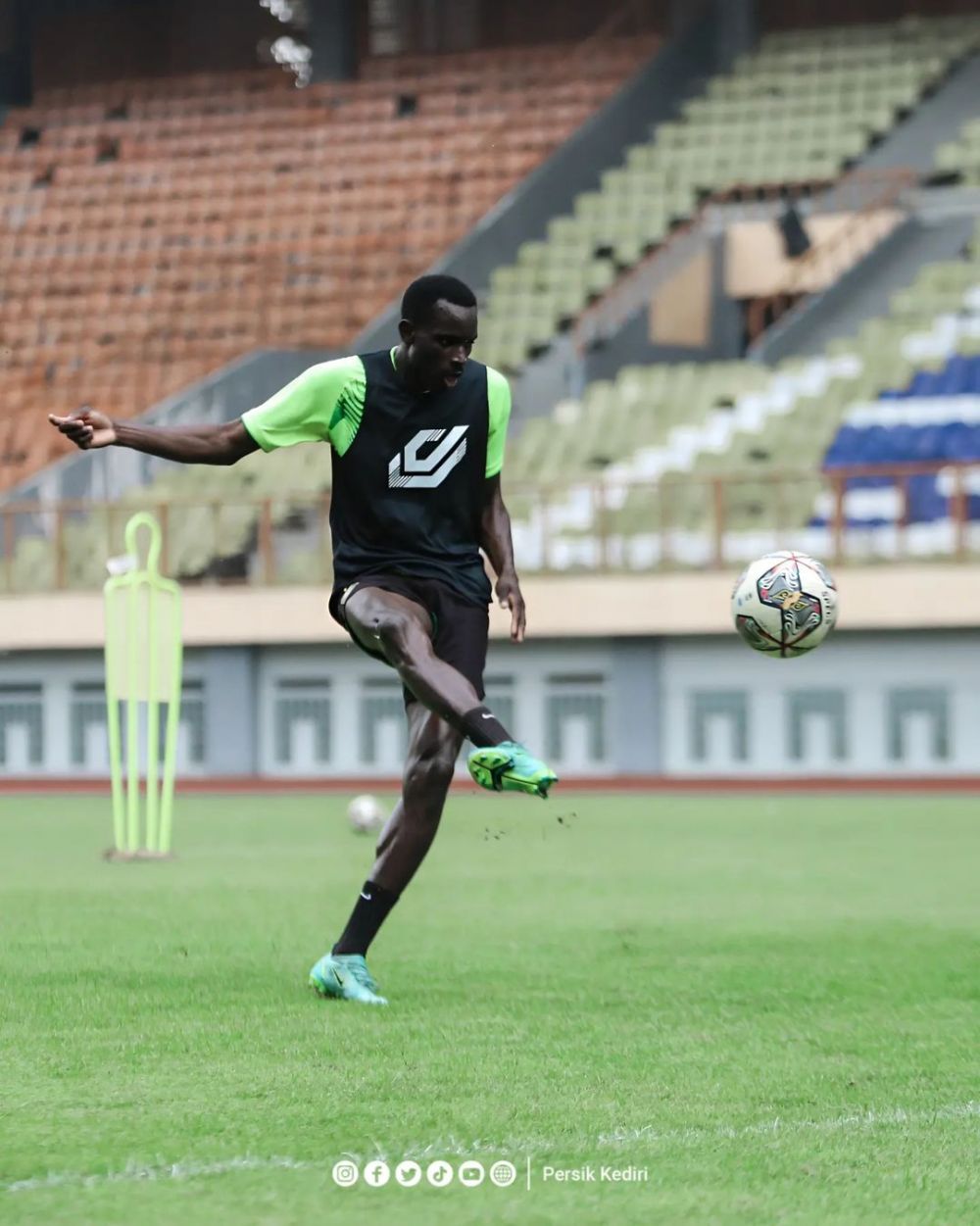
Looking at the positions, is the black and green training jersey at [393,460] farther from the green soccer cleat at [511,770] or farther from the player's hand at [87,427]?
the green soccer cleat at [511,770]

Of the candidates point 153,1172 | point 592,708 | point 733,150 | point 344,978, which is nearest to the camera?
point 153,1172

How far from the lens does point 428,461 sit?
23.2 ft

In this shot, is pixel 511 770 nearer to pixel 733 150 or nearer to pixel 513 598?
pixel 513 598

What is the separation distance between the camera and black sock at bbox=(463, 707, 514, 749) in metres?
6.18

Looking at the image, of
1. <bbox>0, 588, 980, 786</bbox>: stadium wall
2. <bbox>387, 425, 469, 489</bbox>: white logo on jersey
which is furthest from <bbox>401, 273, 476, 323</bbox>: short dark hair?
<bbox>0, 588, 980, 786</bbox>: stadium wall

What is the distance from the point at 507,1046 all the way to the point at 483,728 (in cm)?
84

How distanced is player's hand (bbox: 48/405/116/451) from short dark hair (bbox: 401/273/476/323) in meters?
0.93

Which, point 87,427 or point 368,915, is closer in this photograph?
point 87,427

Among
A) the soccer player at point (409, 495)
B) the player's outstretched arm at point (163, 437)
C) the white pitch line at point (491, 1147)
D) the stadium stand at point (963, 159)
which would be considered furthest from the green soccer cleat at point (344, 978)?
the stadium stand at point (963, 159)

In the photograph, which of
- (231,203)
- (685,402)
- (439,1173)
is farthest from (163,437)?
(231,203)

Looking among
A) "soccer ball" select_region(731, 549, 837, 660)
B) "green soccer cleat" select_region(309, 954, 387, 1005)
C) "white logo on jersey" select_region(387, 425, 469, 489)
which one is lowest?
"green soccer cleat" select_region(309, 954, 387, 1005)

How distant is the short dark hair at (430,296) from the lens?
22.3 feet

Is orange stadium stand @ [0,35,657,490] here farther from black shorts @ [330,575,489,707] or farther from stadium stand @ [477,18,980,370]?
black shorts @ [330,575,489,707]

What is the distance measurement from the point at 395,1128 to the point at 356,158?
29.5m
